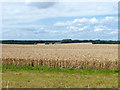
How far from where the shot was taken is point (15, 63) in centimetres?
1856

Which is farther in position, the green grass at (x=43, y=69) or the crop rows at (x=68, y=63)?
the crop rows at (x=68, y=63)

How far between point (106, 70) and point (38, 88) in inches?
332

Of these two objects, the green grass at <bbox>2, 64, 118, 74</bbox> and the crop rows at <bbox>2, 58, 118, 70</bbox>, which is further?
the crop rows at <bbox>2, 58, 118, 70</bbox>

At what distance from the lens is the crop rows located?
55.7 ft

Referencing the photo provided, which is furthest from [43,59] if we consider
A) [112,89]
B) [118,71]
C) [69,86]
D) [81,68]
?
[112,89]

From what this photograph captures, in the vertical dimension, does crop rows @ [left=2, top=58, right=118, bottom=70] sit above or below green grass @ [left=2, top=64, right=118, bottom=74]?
above

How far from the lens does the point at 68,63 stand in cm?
1747

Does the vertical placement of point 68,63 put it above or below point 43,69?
above

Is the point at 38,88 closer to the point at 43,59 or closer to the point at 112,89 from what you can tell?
the point at 112,89

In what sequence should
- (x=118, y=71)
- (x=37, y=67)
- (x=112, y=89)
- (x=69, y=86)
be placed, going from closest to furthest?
(x=112, y=89)
(x=69, y=86)
(x=118, y=71)
(x=37, y=67)

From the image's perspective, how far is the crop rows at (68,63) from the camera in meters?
17.0

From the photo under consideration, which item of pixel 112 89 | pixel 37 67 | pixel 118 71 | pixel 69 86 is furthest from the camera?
pixel 37 67

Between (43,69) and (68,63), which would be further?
(68,63)

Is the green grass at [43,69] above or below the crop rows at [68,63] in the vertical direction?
below
